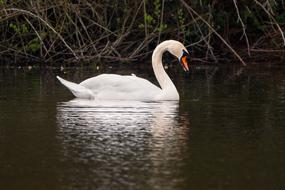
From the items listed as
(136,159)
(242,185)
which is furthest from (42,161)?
(242,185)

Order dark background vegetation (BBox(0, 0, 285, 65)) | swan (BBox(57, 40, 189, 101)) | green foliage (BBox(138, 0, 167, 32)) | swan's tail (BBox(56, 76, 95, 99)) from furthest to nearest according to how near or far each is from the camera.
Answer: dark background vegetation (BBox(0, 0, 285, 65)) < green foliage (BBox(138, 0, 167, 32)) < swan's tail (BBox(56, 76, 95, 99)) < swan (BBox(57, 40, 189, 101))

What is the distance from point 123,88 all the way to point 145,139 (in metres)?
3.80

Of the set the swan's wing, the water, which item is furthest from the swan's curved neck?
the water

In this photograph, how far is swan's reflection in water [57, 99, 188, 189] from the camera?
7895 millimetres

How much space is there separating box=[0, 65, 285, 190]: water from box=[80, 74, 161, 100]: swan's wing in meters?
0.28

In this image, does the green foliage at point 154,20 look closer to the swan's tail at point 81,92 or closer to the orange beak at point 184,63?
the orange beak at point 184,63

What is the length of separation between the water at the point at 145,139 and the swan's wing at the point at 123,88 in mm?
276

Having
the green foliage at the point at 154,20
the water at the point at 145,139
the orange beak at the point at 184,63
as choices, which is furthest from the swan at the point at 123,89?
the green foliage at the point at 154,20

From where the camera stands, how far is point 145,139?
9.80 meters

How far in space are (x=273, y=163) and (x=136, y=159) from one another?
1.17m

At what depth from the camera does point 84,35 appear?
68.0 ft

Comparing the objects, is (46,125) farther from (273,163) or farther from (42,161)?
(273,163)

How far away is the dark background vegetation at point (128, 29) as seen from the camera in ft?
64.4

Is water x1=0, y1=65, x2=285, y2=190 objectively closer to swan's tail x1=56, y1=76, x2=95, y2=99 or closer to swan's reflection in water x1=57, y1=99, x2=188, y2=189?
swan's reflection in water x1=57, y1=99, x2=188, y2=189
